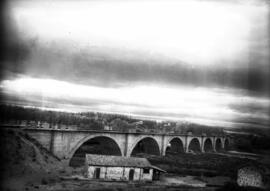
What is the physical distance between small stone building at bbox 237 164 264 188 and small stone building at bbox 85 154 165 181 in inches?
368

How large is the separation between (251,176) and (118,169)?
1363 centimetres

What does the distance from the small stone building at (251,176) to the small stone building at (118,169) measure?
934cm

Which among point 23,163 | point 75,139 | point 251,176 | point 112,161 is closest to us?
point 23,163

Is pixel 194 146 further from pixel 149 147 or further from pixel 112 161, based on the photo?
pixel 112 161

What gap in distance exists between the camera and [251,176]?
29078 mm

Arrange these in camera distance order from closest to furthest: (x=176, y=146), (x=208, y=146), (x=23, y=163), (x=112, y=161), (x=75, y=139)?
(x=23, y=163), (x=112, y=161), (x=75, y=139), (x=176, y=146), (x=208, y=146)

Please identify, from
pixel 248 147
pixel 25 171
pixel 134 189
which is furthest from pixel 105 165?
pixel 248 147

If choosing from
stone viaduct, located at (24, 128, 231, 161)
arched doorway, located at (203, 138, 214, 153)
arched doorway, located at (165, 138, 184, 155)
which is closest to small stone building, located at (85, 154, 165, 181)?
stone viaduct, located at (24, 128, 231, 161)

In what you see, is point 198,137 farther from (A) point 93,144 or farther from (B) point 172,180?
(B) point 172,180

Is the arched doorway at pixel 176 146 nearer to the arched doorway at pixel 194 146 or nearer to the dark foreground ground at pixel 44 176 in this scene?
the arched doorway at pixel 194 146

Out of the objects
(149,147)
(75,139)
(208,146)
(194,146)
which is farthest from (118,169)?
(208,146)

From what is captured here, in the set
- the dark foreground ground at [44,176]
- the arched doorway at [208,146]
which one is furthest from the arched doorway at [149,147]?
the arched doorway at [208,146]

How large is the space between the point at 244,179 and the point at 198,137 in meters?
39.8

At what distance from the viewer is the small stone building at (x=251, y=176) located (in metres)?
28.5
